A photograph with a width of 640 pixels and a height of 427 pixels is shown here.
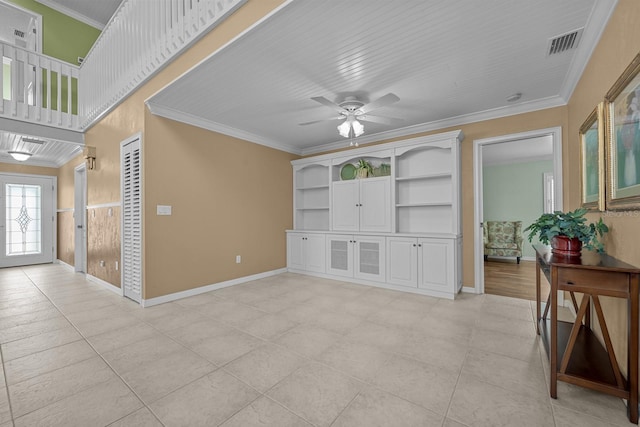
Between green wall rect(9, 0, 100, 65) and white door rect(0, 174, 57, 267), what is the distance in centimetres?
318

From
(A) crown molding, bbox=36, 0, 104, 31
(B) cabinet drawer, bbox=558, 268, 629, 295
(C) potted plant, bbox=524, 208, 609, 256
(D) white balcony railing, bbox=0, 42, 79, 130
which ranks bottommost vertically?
(B) cabinet drawer, bbox=558, 268, 629, 295

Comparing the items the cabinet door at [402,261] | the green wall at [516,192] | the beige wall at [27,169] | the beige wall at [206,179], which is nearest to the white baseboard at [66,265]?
the beige wall at [206,179]

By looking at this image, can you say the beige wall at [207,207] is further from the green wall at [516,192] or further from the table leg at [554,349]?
the green wall at [516,192]

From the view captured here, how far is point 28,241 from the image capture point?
20.8ft

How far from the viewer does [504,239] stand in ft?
21.2

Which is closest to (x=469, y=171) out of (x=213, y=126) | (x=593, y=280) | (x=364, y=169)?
(x=364, y=169)

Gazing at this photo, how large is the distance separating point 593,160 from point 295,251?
421cm

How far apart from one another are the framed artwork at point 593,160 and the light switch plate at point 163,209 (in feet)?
14.2

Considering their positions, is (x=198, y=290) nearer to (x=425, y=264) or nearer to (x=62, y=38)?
(x=425, y=264)

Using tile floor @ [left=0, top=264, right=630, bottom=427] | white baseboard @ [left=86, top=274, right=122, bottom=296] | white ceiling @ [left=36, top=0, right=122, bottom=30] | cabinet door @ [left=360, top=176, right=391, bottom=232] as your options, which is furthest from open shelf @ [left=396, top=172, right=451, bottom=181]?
white ceiling @ [left=36, top=0, right=122, bottom=30]

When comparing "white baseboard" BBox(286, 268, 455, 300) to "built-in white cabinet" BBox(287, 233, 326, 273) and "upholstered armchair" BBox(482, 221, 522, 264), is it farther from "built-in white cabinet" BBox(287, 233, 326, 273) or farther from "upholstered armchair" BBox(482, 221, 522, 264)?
"upholstered armchair" BBox(482, 221, 522, 264)

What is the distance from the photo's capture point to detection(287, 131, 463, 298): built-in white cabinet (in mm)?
3727

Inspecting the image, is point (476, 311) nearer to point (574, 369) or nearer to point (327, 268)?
point (574, 369)

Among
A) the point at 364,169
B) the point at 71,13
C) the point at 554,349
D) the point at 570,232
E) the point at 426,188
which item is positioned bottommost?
the point at 554,349
